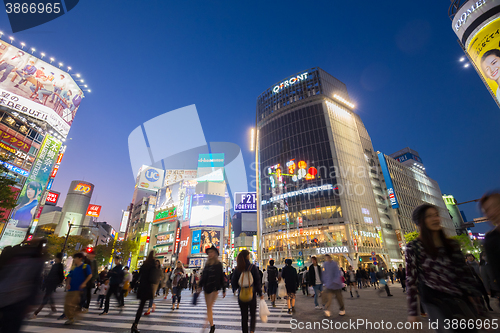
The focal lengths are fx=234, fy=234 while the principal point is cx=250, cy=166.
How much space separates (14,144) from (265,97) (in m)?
54.6

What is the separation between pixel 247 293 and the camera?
183 inches

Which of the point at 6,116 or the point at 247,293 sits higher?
the point at 6,116

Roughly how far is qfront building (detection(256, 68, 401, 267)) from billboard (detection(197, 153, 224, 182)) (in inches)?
606

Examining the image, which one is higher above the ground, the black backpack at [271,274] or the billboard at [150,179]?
the billboard at [150,179]

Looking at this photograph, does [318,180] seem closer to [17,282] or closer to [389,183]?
[389,183]

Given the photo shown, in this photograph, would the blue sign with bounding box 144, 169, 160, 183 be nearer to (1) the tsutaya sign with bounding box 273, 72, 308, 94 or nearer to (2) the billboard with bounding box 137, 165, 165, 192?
(2) the billboard with bounding box 137, 165, 165, 192

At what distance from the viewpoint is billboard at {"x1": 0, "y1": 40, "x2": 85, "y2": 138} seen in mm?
34000

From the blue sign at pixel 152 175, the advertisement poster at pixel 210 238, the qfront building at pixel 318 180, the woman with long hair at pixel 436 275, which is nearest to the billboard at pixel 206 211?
the advertisement poster at pixel 210 238

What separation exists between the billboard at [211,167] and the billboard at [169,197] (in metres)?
7.25

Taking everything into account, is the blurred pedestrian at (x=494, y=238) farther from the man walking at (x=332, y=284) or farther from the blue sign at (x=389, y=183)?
the blue sign at (x=389, y=183)

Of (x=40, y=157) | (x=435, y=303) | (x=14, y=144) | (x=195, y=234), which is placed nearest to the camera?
(x=435, y=303)

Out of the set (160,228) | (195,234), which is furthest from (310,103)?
(160,228)

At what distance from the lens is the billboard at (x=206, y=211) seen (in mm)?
58250

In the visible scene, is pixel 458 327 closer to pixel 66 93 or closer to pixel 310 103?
pixel 66 93
